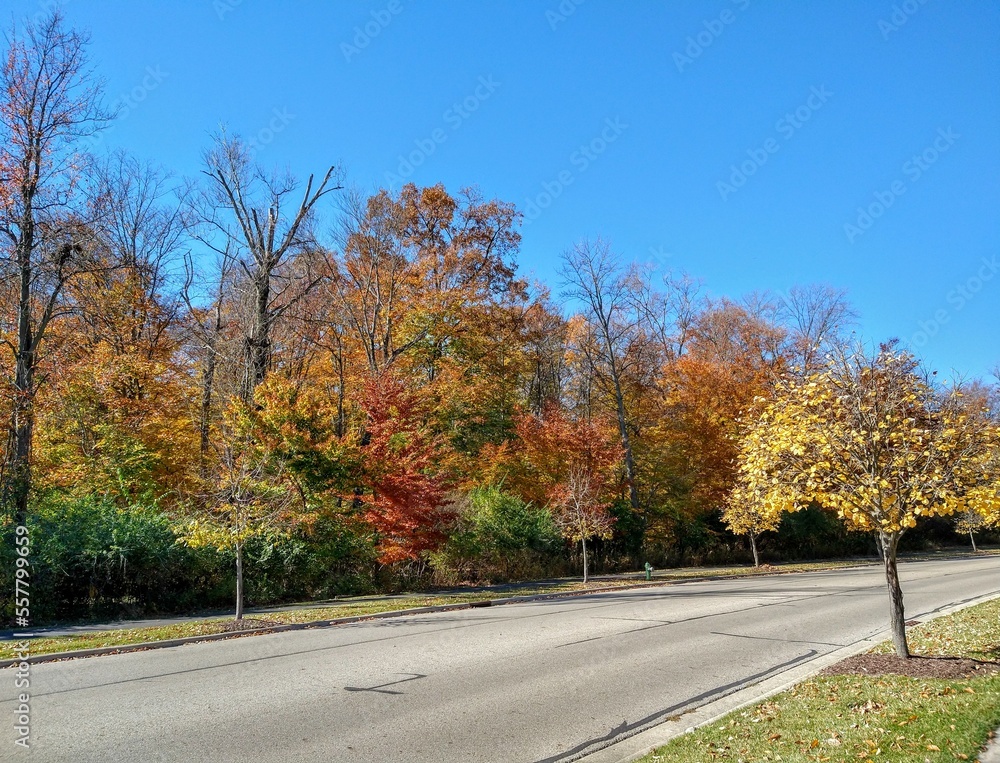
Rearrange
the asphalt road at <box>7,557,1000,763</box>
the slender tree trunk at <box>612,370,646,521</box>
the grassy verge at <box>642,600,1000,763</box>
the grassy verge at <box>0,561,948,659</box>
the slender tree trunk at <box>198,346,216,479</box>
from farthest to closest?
the slender tree trunk at <box>612,370,646,521</box> < the slender tree trunk at <box>198,346,216,479</box> < the grassy verge at <box>0,561,948,659</box> < the asphalt road at <box>7,557,1000,763</box> < the grassy verge at <box>642,600,1000,763</box>

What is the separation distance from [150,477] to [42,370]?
4994 mm

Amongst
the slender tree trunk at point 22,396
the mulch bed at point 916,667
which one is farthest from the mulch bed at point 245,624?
the mulch bed at point 916,667

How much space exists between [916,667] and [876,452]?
276 centimetres

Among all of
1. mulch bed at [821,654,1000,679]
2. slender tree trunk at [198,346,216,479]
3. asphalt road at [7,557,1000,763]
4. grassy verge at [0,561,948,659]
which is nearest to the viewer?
asphalt road at [7,557,1000,763]

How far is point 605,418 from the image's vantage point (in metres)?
37.8

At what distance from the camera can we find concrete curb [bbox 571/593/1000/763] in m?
5.75

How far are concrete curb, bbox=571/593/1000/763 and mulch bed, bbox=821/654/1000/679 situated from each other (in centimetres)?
41

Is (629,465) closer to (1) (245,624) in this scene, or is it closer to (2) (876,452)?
(1) (245,624)

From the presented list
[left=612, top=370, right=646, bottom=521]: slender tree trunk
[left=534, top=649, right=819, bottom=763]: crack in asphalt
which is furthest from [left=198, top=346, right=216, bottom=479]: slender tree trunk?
[left=612, top=370, right=646, bottom=521]: slender tree trunk

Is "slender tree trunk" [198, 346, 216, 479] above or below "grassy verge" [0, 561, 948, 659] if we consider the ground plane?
above

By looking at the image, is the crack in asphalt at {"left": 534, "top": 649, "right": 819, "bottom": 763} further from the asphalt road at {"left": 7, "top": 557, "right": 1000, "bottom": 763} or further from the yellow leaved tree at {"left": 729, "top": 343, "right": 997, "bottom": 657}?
the yellow leaved tree at {"left": 729, "top": 343, "right": 997, "bottom": 657}

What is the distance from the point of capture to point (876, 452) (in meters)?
8.72

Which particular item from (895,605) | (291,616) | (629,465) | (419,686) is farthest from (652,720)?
(629,465)

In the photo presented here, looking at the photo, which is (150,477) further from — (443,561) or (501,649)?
(501,649)
